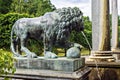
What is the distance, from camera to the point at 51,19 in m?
5.73

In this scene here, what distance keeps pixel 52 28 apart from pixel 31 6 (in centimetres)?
3513

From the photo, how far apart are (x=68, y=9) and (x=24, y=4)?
110ft

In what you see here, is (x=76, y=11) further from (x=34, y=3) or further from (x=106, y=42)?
(x=34, y=3)

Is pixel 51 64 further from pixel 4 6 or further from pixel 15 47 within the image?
pixel 4 6

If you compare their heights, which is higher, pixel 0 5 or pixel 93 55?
pixel 0 5

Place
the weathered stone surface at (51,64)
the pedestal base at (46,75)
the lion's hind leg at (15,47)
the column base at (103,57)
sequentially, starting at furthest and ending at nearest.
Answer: the column base at (103,57)
the lion's hind leg at (15,47)
the weathered stone surface at (51,64)
the pedestal base at (46,75)

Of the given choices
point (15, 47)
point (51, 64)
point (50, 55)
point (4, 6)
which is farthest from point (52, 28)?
point (4, 6)

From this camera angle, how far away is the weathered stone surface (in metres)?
5.36

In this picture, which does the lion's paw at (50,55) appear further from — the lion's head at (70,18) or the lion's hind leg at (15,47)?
the lion's hind leg at (15,47)

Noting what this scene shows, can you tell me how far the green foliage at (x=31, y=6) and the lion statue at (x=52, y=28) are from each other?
104 ft

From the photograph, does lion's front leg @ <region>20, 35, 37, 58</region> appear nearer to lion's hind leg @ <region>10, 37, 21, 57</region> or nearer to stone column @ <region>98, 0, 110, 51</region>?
lion's hind leg @ <region>10, 37, 21, 57</region>

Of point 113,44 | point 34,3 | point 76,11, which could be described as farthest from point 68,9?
point 34,3

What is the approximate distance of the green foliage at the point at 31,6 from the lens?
37.9 m

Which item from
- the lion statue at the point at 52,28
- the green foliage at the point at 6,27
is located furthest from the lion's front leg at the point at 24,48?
the green foliage at the point at 6,27
